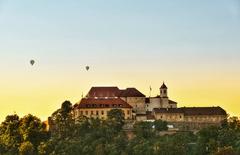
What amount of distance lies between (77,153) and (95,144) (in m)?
1.34

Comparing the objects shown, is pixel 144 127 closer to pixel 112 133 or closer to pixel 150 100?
pixel 112 133

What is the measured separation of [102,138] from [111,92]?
9850 millimetres

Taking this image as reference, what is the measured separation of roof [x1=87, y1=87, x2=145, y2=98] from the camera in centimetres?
4794

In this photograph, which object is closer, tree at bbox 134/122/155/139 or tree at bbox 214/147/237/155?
tree at bbox 214/147/237/155

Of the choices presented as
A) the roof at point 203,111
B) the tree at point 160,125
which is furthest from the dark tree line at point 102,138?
the roof at point 203,111

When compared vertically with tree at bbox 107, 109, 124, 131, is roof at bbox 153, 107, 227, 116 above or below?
above

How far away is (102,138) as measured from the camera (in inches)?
1512

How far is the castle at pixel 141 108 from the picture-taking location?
46000 mm

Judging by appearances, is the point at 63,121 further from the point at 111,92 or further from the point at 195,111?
the point at 195,111

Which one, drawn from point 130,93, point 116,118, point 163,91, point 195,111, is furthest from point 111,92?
point 116,118

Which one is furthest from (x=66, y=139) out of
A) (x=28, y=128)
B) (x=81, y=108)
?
(x=81, y=108)

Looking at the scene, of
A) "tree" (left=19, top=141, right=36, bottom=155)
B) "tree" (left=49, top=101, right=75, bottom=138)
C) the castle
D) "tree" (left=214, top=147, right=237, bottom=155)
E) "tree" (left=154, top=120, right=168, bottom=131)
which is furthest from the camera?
the castle

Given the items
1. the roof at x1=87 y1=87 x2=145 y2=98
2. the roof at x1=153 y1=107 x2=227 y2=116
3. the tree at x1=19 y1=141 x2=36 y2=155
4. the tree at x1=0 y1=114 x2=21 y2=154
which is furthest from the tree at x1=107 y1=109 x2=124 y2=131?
the tree at x1=19 y1=141 x2=36 y2=155

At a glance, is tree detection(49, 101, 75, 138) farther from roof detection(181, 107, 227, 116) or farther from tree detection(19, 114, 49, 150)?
roof detection(181, 107, 227, 116)
